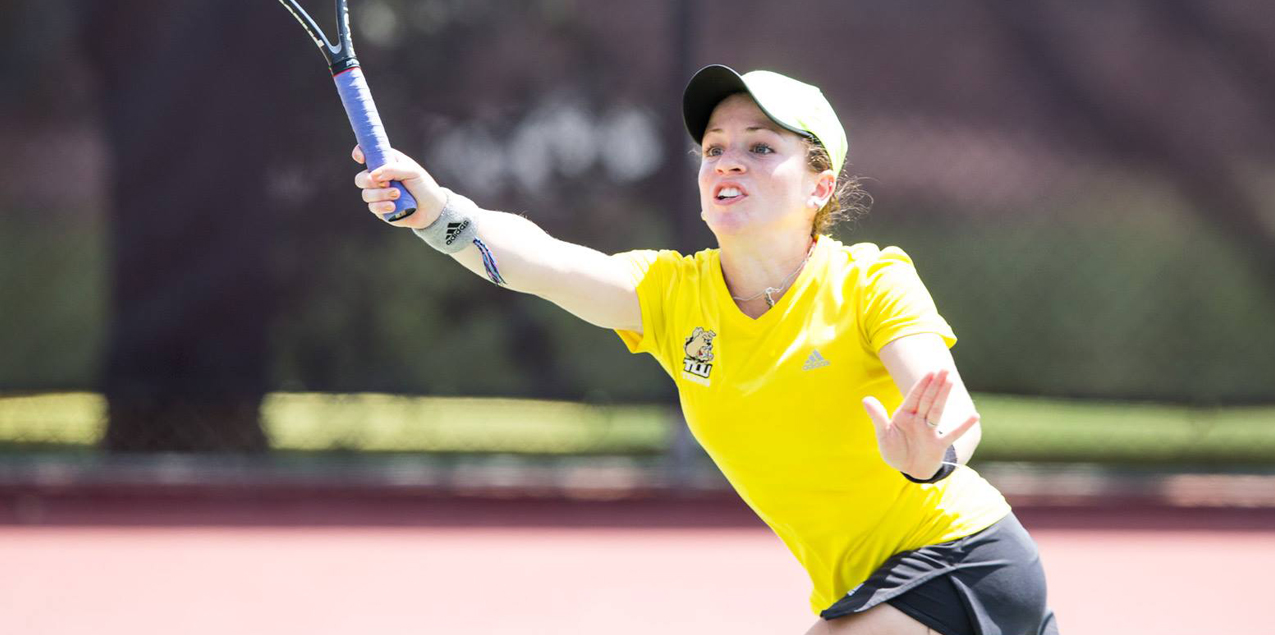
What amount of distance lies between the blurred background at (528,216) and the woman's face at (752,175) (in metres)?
3.18

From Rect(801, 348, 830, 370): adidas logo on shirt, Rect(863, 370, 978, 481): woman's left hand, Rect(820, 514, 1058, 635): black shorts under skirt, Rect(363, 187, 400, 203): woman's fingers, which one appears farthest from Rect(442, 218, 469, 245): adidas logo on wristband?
Rect(820, 514, 1058, 635): black shorts under skirt

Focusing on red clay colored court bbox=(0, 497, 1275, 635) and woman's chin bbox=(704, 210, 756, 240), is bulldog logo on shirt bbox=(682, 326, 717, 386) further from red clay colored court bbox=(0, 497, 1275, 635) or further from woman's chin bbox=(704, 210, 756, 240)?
red clay colored court bbox=(0, 497, 1275, 635)

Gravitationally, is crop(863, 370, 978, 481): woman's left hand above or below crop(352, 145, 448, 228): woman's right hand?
below

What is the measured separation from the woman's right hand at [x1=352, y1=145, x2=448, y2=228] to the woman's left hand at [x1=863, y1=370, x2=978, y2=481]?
0.80 m

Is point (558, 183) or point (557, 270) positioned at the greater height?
point (558, 183)

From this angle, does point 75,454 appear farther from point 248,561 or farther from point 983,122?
point 983,122

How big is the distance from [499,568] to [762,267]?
287cm

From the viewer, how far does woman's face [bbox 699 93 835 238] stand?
2.29 metres

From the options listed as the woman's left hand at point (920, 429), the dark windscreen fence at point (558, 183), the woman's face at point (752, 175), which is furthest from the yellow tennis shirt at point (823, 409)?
the dark windscreen fence at point (558, 183)

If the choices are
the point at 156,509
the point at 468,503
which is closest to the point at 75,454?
the point at 156,509

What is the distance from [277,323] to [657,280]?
3534 millimetres

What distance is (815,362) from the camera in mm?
2189

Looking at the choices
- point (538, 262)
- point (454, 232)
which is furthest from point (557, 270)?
point (454, 232)

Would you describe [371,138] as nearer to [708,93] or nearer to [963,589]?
[708,93]
